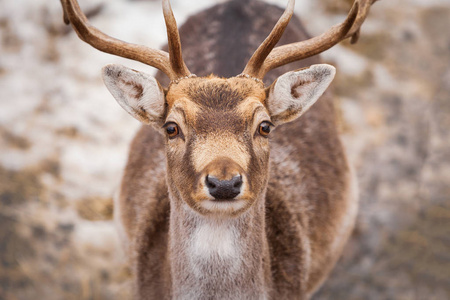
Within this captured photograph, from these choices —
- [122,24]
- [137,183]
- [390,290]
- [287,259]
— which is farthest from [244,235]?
[122,24]

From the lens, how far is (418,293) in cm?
657

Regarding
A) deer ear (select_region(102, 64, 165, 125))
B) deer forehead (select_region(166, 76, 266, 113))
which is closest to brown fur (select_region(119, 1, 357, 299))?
deer forehead (select_region(166, 76, 266, 113))

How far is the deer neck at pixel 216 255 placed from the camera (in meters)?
3.76

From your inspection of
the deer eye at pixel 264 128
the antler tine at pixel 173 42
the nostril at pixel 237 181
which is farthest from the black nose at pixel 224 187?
the antler tine at pixel 173 42

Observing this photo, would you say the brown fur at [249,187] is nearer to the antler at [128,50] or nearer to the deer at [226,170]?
the deer at [226,170]

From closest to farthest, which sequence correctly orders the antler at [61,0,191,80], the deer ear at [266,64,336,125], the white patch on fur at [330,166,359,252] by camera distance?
the deer ear at [266,64,336,125] → the antler at [61,0,191,80] → the white patch on fur at [330,166,359,252]

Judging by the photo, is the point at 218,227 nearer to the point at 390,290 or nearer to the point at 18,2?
the point at 390,290

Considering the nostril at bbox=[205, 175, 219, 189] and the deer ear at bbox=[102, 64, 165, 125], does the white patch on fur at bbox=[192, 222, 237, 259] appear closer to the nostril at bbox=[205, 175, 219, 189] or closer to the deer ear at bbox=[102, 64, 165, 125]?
the nostril at bbox=[205, 175, 219, 189]

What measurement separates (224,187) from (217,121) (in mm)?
534

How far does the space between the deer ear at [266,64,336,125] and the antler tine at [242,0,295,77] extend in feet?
0.76

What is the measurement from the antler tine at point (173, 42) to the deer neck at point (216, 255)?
97cm

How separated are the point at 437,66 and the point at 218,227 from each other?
5.48 meters

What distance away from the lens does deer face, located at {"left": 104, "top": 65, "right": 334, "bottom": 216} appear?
3.39m

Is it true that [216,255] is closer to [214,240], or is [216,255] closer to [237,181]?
[214,240]
